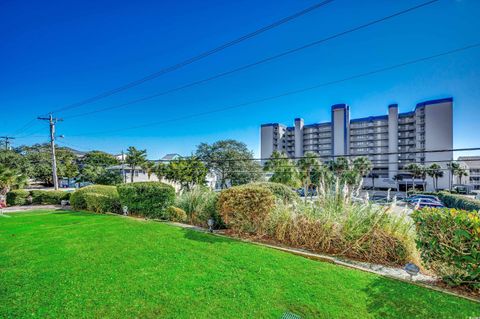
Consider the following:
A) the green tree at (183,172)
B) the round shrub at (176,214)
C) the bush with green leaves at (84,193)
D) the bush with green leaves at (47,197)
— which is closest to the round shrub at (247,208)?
the round shrub at (176,214)

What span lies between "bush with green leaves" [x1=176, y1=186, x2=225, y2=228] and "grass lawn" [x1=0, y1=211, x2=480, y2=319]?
2.27 metres

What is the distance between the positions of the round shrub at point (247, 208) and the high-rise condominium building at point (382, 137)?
4234 centimetres

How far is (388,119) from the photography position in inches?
2345

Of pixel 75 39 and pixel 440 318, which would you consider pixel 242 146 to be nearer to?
pixel 75 39

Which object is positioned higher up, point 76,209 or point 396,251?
point 396,251

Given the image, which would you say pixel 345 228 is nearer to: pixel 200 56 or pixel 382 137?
pixel 200 56

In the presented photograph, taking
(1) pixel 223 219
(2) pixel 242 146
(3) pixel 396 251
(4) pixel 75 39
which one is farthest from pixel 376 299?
(2) pixel 242 146

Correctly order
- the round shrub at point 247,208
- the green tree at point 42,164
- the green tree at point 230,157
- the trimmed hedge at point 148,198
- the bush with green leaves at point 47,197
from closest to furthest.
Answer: the round shrub at point 247,208
the trimmed hedge at point 148,198
the bush with green leaves at point 47,197
the green tree at point 230,157
the green tree at point 42,164

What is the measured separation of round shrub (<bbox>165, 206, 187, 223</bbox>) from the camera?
322 inches

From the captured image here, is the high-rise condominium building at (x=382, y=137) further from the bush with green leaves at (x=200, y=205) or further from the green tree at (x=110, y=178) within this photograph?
the green tree at (x=110, y=178)

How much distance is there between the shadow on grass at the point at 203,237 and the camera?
550cm

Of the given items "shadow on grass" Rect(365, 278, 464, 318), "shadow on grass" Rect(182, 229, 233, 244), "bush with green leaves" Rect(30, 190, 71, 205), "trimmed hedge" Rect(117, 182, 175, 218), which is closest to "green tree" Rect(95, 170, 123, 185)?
"bush with green leaves" Rect(30, 190, 71, 205)

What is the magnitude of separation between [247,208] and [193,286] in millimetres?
3112

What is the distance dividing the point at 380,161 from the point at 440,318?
65.8 metres
